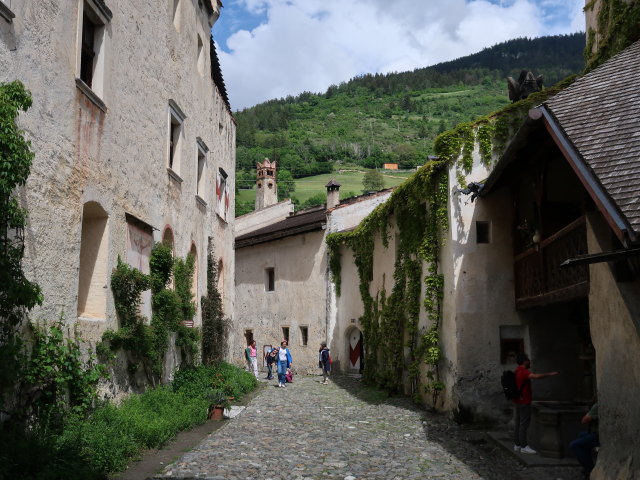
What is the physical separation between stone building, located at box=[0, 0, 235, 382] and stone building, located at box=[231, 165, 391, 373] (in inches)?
412

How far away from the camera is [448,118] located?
136 m

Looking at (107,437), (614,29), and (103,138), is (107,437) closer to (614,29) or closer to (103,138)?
(103,138)

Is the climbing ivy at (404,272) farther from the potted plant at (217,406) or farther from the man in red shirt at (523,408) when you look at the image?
the potted plant at (217,406)

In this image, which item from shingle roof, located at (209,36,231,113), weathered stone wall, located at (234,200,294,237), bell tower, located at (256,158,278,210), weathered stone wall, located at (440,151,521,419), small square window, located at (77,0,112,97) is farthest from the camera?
bell tower, located at (256,158,278,210)

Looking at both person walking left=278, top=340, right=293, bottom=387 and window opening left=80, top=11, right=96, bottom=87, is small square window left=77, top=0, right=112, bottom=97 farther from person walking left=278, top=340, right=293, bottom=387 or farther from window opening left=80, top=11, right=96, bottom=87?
person walking left=278, top=340, right=293, bottom=387

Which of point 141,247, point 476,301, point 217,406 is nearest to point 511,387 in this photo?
point 476,301

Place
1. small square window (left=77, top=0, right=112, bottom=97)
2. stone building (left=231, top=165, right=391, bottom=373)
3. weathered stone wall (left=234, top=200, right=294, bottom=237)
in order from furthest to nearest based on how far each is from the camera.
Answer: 1. weathered stone wall (left=234, top=200, right=294, bottom=237)
2. stone building (left=231, top=165, right=391, bottom=373)
3. small square window (left=77, top=0, right=112, bottom=97)

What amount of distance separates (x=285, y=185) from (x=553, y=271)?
262 feet

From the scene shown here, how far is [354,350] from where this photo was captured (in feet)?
87.1

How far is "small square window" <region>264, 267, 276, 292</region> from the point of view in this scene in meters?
31.1

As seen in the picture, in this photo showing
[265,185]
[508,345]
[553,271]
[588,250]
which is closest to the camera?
[588,250]

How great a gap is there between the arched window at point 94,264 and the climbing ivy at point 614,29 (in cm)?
970

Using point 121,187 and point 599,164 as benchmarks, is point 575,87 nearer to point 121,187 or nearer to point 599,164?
point 599,164

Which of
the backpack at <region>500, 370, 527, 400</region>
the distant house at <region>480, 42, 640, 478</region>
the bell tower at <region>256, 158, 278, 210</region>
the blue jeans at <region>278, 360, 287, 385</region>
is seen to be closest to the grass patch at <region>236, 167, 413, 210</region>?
the bell tower at <region>256, 158, 278, 210</region>
